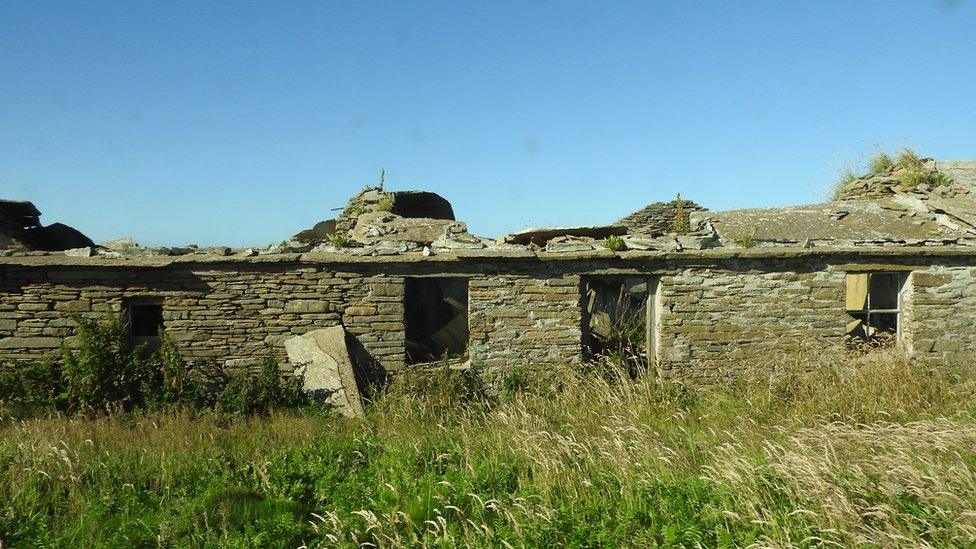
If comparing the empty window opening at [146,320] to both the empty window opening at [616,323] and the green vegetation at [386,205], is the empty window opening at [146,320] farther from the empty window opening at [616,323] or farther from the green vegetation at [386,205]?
the empty window opening at [616,323]

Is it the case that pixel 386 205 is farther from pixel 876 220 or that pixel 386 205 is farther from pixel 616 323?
pixel 876 220

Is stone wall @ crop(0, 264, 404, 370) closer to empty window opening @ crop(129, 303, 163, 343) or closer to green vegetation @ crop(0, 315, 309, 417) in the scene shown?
green vegetation @ crop(0, 315, 309, 417)

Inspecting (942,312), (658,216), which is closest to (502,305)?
(658,216)

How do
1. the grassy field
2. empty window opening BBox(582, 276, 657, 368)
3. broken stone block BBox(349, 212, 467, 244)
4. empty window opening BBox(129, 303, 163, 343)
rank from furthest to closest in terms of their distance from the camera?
1. broken stone block BBox(349, 212, 467, 244)
2. empty window opening BBox(129, 303, 163, 343)
3. empty window opening BBox(582, 276, 657, 368)
4. the grassy field

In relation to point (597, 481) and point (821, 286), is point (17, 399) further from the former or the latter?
point (821, 286)

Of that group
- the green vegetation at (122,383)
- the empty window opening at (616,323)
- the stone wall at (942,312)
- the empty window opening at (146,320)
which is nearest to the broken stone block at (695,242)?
the empty window opening at (616,323)

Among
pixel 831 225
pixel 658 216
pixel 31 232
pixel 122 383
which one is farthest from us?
pixel 658 216

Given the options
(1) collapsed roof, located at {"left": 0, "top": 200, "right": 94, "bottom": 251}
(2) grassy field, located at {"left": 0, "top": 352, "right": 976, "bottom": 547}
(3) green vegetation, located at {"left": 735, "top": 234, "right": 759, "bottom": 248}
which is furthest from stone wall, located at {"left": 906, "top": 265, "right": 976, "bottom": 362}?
(1) collapsed roof, located at {"left": 0, "top": 200, "right": 94, "bottom": 251}

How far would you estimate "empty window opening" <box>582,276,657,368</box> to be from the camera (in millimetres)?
8766

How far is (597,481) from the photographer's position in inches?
188

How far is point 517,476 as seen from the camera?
504 centimetres

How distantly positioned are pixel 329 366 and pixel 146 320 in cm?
321

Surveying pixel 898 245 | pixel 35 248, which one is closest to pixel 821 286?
pixel 898 245

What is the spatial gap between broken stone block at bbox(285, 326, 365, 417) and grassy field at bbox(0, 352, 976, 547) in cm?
43
